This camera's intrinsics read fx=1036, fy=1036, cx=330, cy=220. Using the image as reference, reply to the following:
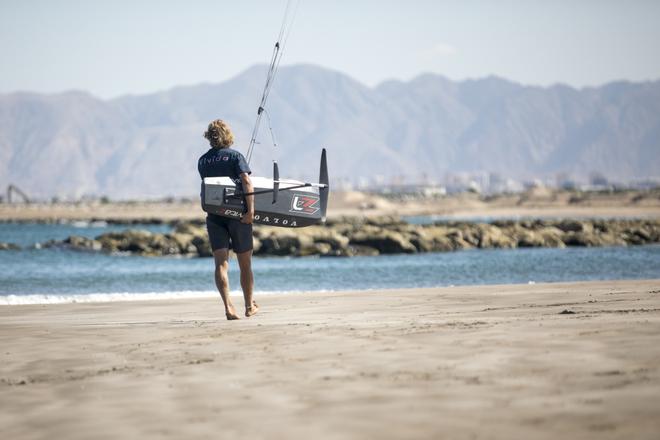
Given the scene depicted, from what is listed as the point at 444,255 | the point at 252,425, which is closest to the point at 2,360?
the point at 252,425

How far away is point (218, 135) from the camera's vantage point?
11.3m

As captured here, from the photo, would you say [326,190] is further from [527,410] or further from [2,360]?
[527,410]

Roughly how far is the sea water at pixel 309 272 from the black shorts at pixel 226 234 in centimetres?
786

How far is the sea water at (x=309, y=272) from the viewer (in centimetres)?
2462

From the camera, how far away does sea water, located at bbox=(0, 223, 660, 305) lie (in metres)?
24.6

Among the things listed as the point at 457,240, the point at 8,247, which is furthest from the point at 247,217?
the point at 8,247

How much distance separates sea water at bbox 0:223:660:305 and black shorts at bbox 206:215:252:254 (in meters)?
7.86

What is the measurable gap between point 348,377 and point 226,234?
4.67 metres

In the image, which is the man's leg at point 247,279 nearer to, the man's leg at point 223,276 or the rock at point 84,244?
the man's leg at point 223,276

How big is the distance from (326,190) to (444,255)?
96.2 ft

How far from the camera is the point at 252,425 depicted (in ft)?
19.3

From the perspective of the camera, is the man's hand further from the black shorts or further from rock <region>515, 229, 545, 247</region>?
rock <region>515, 229, 545, 247</region>

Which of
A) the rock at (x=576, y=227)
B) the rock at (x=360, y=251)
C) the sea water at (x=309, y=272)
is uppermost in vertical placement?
the rock at (x=576, y=227)

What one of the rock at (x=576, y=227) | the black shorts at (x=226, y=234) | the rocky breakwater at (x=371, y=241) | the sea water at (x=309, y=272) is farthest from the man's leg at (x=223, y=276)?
the rock at (x=576, y=227)
